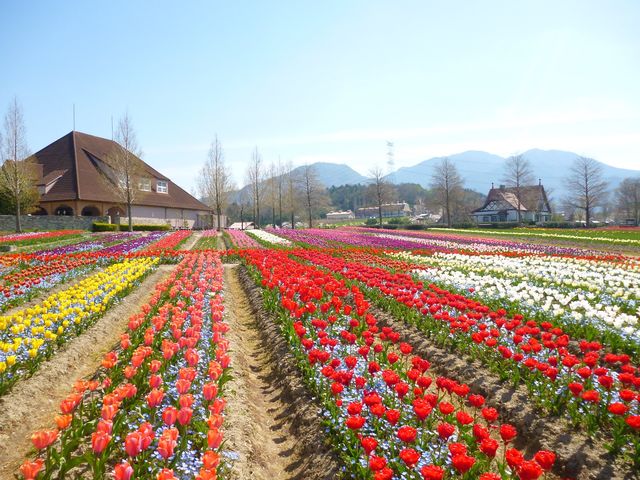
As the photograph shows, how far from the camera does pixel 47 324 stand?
7.13 metres

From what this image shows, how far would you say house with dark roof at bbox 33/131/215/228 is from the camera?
4522cm

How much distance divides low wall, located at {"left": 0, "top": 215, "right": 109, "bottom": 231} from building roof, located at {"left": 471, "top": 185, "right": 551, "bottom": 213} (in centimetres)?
7443

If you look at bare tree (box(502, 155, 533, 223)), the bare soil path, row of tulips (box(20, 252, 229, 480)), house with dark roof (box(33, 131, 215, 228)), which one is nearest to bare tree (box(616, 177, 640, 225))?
bare tree (box(502, 155, 533, 223))

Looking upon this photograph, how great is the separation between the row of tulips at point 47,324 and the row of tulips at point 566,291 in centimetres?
902

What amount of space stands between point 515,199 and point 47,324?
310ft

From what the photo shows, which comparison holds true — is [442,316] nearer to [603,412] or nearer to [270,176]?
[603,412]

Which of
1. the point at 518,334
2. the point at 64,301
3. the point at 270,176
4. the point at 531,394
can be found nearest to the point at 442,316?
the point at 518,334

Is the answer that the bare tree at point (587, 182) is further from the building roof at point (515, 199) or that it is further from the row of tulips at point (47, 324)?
the row of tulips at point (47, 324)

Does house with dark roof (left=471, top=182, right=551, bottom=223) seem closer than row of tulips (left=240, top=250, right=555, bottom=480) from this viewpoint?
No

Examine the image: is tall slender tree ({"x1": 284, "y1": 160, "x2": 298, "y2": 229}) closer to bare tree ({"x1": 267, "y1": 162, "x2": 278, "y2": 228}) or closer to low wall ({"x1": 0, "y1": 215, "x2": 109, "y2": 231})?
bare tree ({"x1": 267, "y1": 162, "x2": 278, "y2": 228})

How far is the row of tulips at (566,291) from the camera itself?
748 centimetres

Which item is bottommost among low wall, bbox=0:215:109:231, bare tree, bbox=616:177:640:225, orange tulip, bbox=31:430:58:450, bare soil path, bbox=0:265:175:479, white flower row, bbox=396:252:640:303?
bare soil path, bbox=0:265:175:479

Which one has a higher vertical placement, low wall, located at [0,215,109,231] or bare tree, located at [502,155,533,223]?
bare tree, located at [502,155,533,223]

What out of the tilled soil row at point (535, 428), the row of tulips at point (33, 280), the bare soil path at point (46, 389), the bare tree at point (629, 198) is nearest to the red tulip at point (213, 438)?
the bare soil path at point (46, 389)
